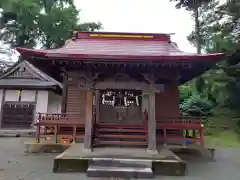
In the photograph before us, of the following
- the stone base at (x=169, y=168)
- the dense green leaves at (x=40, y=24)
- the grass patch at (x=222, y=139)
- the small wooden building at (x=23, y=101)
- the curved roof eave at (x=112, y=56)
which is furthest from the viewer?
the dense green leaves at (x=40, y=24)

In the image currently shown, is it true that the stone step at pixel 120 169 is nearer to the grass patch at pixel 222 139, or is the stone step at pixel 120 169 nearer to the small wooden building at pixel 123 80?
the small wooden building at pixel 123 80

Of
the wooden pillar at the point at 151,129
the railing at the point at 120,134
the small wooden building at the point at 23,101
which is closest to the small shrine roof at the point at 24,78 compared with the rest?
the small wooden building at the point at 23,101

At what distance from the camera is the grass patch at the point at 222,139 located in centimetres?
1438

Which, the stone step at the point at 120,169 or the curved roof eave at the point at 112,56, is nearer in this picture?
the stone step at the point at 120,169

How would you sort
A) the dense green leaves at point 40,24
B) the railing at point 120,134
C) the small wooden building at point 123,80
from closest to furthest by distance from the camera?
the small wooden building at point 123,80, the railing at point 120,134, the dense green leaves at point 40,24

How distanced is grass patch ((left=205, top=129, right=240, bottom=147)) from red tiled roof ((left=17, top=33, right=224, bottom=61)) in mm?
6023

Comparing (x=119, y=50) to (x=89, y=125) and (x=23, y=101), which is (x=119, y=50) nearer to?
(x=89, y=125)

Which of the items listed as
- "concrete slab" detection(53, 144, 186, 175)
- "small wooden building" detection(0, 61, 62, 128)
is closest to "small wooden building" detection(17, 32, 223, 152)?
"concrete slab" detection(53, 144, 186, 175)

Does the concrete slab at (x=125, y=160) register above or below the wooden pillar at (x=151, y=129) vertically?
below

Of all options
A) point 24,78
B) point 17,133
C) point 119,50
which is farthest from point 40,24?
point 119,50

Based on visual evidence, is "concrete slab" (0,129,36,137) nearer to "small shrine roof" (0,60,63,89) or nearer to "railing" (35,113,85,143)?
"small shrine roof" (0,60,63,89)

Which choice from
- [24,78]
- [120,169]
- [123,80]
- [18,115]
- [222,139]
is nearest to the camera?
[120,169]

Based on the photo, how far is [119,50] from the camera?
10141mm

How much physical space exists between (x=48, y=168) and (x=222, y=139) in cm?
1142
